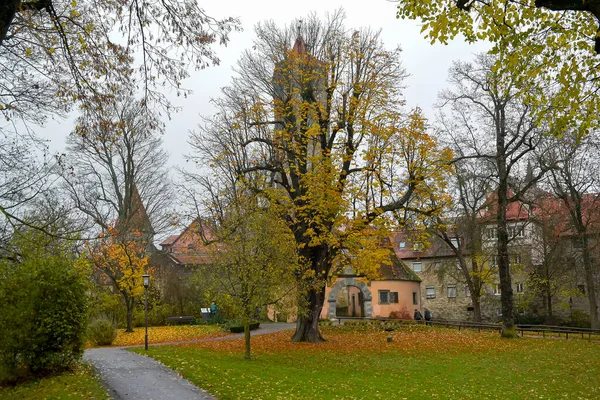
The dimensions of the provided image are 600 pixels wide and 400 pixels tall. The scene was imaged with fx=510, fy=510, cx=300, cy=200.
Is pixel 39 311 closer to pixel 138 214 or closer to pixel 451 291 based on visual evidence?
pixel 138 214

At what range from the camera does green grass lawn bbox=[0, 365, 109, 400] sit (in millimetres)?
9773

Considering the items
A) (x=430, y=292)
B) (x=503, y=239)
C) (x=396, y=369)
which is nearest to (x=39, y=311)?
(x=396, y=369)

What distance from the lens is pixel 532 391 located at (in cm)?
1117

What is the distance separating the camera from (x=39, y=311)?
40.3ft

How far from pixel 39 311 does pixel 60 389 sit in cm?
262

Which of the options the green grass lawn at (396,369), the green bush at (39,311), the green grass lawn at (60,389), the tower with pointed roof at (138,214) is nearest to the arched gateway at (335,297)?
the green grass lawn at (396,369)

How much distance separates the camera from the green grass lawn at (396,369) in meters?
11.0

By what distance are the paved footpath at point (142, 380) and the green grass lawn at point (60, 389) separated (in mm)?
331

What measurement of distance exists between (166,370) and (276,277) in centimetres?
440

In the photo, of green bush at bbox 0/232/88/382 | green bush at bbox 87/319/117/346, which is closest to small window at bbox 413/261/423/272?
green bush at bbox 87/319/117/346

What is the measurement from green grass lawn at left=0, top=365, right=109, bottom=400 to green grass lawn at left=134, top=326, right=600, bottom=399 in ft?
6.82

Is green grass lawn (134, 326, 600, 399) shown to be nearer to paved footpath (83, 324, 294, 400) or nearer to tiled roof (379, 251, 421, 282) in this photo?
paved footpath (83, 324, 294, 400)

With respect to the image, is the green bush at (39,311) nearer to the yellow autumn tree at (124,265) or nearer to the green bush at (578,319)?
the yellow autumn tree at (124,265)

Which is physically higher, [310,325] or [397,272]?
[397,272]
